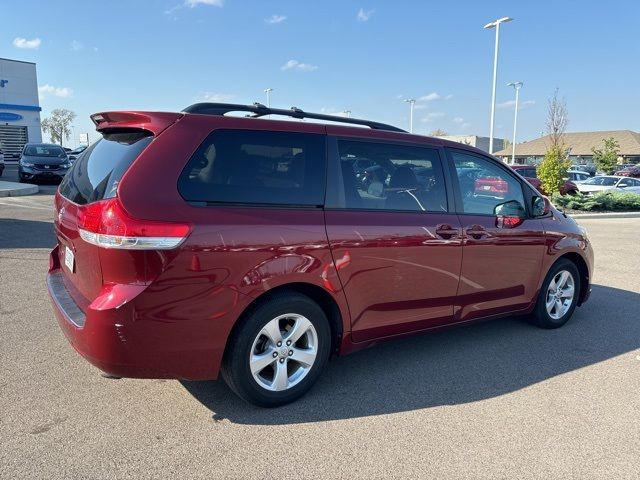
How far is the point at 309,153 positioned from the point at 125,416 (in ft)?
6.83

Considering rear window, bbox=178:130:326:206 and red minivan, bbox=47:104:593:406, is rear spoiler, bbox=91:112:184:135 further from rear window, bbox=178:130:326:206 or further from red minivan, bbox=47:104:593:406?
rear window, bbox=178:130:326:206

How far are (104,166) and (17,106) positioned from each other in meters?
44.1

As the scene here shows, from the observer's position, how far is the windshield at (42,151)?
2030 cm

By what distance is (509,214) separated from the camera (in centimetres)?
460

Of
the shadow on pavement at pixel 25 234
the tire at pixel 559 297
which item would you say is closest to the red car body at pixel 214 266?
the tire at pixel 559 297

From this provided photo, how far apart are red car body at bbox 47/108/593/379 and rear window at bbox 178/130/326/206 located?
0.06m

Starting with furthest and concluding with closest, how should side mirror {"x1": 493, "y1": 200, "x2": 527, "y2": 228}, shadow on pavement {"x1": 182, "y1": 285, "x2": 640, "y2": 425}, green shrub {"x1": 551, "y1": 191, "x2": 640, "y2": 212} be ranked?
green shrub {"x1": 551, "y1": 191, "x2": 640, "y2": 212}
side mirror {"x1": 493, "y1": 200, "x2": 527, "y2": 228}
shadow on pavement {"x1": 182, "y1": 285, "x2": 640, "y2": 425}

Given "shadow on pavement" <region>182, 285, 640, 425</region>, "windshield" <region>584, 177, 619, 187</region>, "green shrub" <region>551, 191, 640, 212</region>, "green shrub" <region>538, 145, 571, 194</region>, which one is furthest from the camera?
"windshield" <region>584, 177, 619, 187</region>

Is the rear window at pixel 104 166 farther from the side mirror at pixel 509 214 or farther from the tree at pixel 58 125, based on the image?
the tree at pixel 58 125

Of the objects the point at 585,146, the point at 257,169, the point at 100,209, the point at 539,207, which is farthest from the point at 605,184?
the point at 585,146

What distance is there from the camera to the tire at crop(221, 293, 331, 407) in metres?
3.12

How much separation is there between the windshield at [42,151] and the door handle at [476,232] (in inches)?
803

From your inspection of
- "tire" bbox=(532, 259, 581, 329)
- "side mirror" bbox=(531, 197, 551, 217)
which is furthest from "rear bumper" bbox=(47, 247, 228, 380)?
"tire" bbox=(532, 259, 581, 329)

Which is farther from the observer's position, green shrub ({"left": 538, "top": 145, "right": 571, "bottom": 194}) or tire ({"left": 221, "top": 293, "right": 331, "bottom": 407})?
green shrub ({"left": 538, "top": 145, "right": 571, "bottom": 194})
